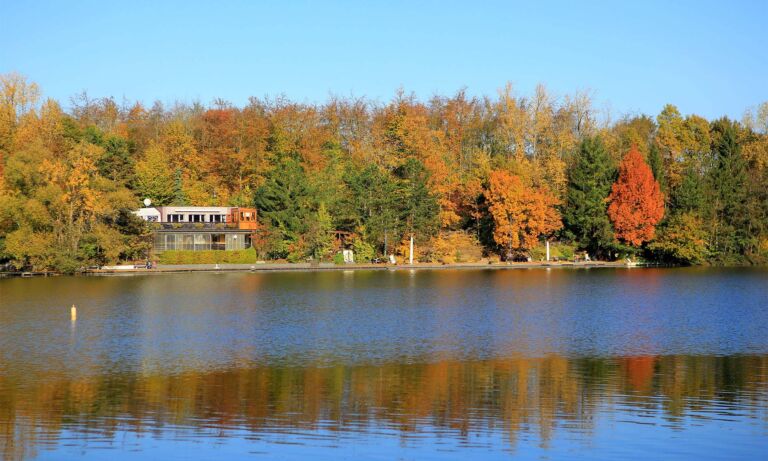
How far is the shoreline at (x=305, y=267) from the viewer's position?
70.6m

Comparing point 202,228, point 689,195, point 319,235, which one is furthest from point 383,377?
point 689,195

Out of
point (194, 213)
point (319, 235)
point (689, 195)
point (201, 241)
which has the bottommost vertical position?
point (201, 241)

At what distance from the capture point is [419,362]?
92.7ft

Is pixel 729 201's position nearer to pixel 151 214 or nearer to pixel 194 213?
pixel 194 213

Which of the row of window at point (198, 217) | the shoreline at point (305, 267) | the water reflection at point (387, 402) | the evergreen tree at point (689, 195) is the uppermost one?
the evergreen tree at point (689, 195)

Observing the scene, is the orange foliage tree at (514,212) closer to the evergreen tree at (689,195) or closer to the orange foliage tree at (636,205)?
the orange foliage tree at (636,205)

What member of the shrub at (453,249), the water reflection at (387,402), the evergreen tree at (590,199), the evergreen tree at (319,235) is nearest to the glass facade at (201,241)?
the evergreen tree at (319,235)

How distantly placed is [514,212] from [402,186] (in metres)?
10.9

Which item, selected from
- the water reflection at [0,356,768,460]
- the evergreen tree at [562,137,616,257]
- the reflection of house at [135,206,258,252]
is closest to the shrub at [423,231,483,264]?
the evergreen tree at [562,137,616,257]

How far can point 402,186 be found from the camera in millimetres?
80375

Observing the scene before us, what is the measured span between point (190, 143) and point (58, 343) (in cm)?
6169

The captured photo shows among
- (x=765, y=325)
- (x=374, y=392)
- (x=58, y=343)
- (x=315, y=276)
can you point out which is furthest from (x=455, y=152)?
(x=374, y=392)

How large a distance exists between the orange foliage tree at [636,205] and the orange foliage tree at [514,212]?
6643mm

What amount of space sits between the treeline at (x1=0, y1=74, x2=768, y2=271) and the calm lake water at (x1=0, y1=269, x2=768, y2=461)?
20430 mm
